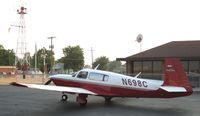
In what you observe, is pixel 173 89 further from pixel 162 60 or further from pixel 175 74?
pixel 162 60

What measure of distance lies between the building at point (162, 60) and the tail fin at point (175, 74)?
17.5 m

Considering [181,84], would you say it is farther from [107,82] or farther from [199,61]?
[199,61]

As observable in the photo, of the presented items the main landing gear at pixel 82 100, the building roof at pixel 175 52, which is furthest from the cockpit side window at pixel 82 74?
the building roof at pixel 175 52

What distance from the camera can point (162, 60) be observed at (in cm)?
3800

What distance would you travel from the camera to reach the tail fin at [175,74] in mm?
16922

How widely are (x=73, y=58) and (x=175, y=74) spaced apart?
4527 inches

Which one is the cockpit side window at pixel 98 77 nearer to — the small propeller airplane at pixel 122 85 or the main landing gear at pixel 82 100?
the small propeller airplane at pixel 122 85

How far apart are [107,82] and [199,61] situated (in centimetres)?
2002

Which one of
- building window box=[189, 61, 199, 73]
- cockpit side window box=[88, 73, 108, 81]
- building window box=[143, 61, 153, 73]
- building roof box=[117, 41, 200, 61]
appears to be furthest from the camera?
building window box=[143, 61, 153, 73]

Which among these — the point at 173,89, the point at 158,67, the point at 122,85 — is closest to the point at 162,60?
the point at 158,67

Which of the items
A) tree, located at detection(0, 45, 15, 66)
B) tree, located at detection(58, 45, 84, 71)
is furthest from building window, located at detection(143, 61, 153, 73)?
tree, located at detection(0, 45, 15, 66)

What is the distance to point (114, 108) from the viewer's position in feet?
58.0

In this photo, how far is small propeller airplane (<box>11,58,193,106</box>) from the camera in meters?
16.9

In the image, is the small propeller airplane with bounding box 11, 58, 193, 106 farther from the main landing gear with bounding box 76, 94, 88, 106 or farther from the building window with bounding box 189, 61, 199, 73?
the building window with bounding box 189, 61, 199, 73
